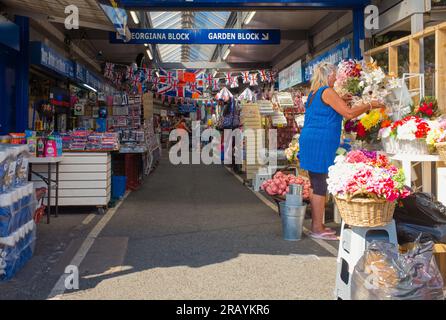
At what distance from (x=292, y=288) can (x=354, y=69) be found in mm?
2710

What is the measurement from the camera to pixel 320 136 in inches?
218

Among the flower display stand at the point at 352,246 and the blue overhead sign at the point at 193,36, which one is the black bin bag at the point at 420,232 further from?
the blue overhead sign at the point at 193,36

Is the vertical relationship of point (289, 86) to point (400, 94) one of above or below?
above

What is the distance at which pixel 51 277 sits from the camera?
4.30 m

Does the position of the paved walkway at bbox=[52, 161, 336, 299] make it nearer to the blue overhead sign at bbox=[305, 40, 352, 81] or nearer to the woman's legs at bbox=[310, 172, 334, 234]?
the woman's legs at bbox=[310, 172, 334, 234]

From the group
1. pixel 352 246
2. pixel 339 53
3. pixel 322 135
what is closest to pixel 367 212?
pixel 352 246

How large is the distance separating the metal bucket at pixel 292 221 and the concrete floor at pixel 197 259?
13 centimetres

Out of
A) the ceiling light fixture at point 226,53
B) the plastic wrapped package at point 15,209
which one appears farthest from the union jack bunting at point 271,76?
the plastic wrapped package at point 15,209

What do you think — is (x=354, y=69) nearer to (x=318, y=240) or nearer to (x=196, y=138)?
(x=318, y=240)

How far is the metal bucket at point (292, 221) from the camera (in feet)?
18.3

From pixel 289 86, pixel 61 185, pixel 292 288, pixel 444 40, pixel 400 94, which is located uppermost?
pixel 289 86

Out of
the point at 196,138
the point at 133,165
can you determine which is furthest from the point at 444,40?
the point at 196,138

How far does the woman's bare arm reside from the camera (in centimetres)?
506

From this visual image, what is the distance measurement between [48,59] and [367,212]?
24.8 ft
